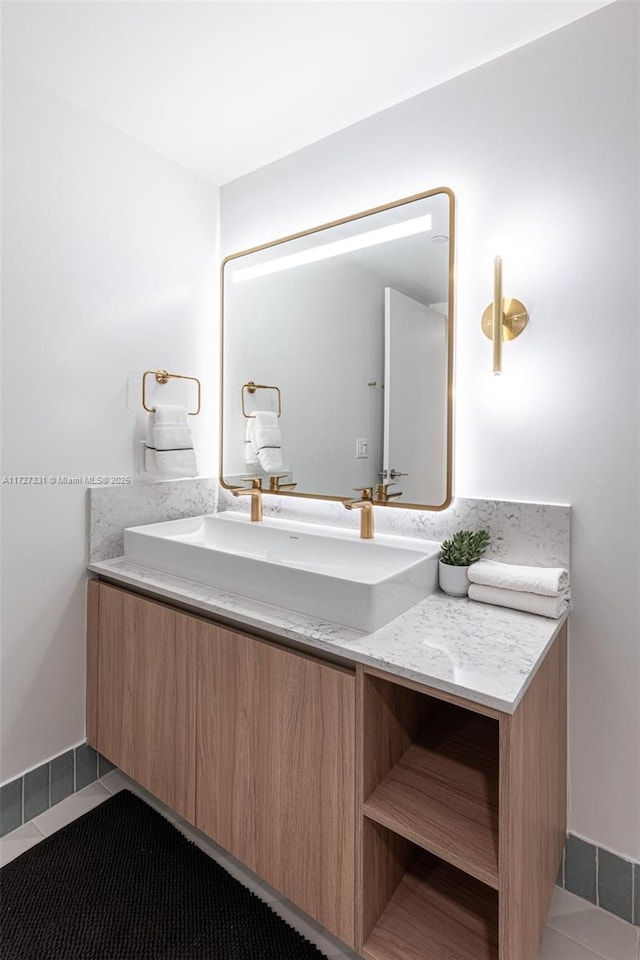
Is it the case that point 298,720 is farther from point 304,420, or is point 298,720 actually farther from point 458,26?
point 458,26

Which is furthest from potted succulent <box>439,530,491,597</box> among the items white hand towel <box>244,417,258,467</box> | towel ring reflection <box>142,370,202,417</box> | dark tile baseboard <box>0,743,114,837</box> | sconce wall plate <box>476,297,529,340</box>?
dark tile baseboard <box>0,743,114,837</box>

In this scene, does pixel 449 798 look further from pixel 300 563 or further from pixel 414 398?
pixel 414 398

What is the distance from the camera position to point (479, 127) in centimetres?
150

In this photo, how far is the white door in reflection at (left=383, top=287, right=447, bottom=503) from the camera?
5.16 feet

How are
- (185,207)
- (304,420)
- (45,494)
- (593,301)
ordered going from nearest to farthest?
1. (593,301)
2. (45,494)
3. (304,420)
4. (185,207)

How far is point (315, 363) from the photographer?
1854mm

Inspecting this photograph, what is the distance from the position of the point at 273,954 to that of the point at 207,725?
1.74 ft

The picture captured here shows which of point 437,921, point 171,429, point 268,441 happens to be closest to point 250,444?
point 268,441

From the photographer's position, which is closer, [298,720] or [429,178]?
[298,720]

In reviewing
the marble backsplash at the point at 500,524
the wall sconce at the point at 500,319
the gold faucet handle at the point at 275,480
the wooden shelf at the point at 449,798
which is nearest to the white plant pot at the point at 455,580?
the marble backsplash at the point at 500,524

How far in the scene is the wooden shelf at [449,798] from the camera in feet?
3.25

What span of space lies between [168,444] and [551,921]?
5.85ft

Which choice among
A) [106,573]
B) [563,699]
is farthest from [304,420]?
[563,699]

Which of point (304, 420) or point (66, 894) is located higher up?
point (304, 420)
